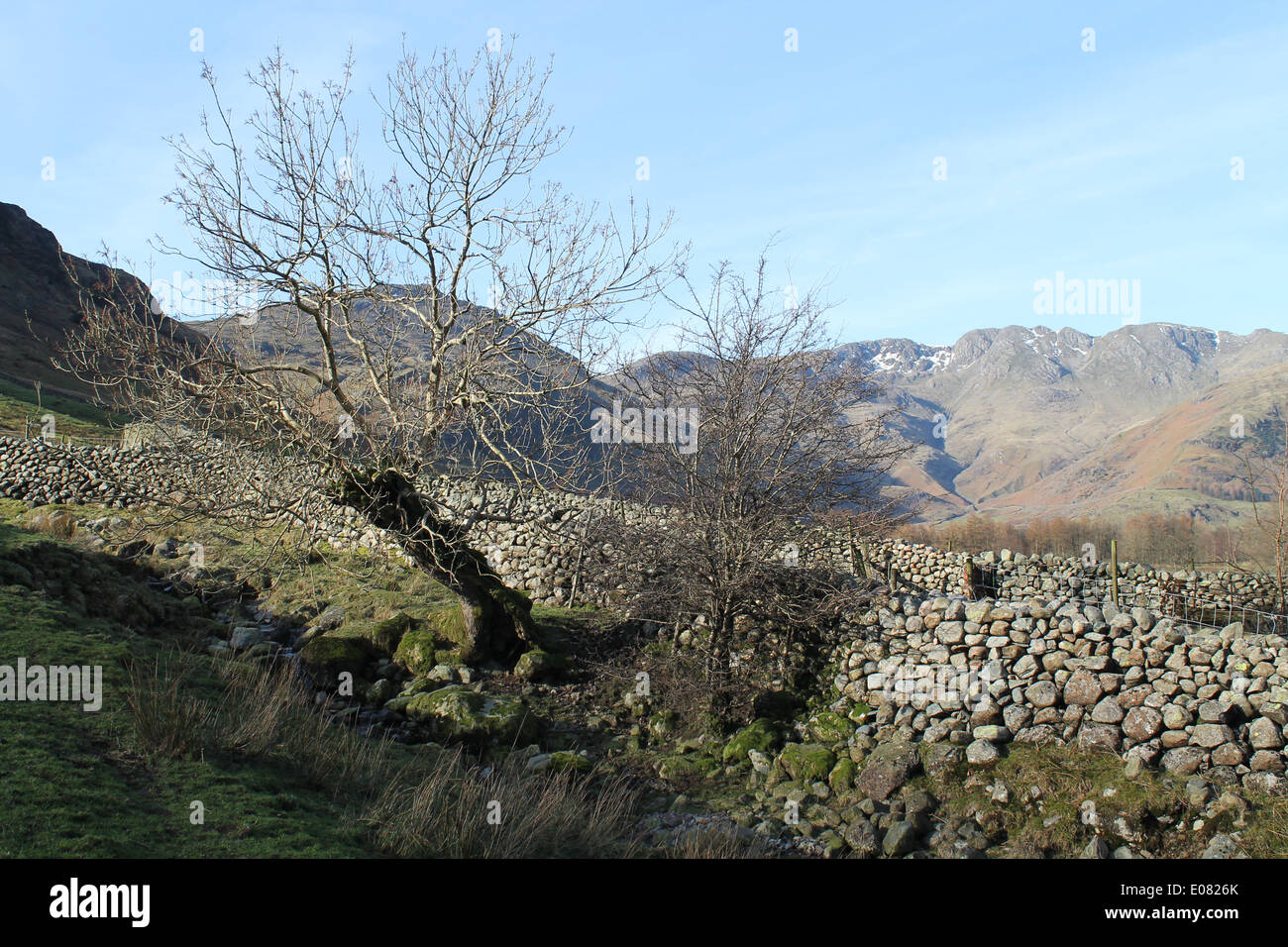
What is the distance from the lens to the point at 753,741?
10.2m

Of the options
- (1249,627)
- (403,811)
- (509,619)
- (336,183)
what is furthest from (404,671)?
(1249,627)

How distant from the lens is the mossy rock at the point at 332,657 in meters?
11.0

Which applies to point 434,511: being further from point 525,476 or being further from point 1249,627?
point 1249,627

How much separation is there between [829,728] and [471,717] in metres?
4.62

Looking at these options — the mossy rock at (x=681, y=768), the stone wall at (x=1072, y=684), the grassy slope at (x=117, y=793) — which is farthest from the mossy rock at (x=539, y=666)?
the grassy slope at (x=117, y=793)

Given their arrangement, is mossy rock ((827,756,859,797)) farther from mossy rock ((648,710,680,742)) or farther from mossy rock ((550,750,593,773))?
mossy rock ((550,750,593,773))

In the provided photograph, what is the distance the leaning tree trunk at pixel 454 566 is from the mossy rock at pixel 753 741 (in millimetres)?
3791

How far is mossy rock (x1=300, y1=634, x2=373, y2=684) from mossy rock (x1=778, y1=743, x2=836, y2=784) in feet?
19.9

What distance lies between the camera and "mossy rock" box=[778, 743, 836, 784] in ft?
30.7

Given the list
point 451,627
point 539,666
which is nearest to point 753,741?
point 539,666

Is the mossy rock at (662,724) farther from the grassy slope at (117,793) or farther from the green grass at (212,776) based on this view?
the grassy slope at (117,793)

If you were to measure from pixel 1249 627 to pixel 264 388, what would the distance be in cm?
1926

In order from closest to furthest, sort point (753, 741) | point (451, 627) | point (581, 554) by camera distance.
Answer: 1. point (753, 741)
2. point (451, 627)
3. point (581, 554)

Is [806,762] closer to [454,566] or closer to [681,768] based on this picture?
[681,768]
